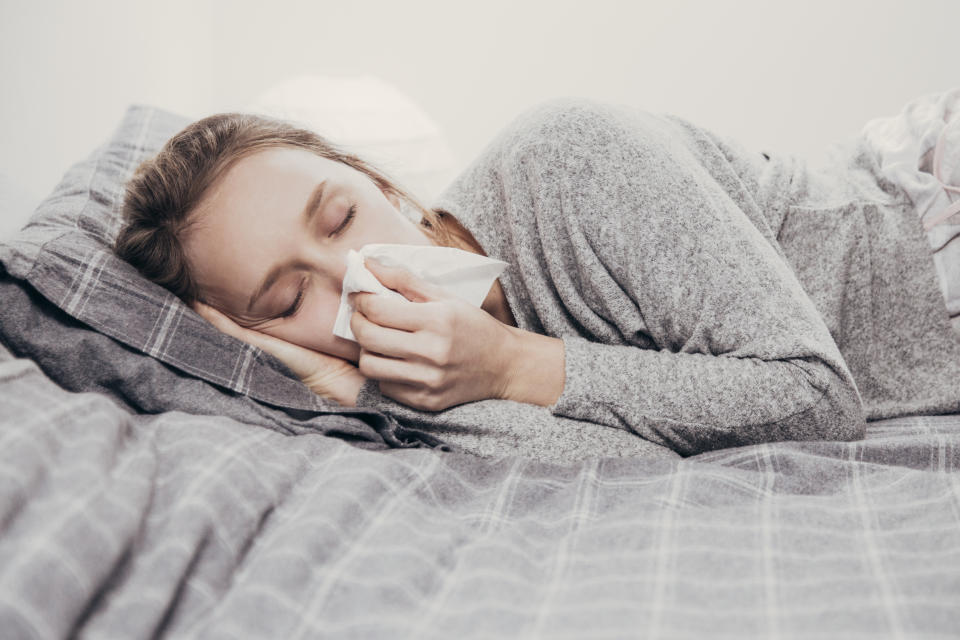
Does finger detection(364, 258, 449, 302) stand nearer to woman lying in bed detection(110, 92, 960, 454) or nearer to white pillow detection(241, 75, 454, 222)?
woman lying in bed detection(110, 92, 960, 454)

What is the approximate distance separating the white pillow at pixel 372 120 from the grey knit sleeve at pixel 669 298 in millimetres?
979

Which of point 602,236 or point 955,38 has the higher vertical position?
point 955,38

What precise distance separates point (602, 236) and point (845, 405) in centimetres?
35

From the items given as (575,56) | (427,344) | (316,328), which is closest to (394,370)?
(427,344)

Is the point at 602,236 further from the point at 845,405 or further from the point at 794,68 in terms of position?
the point at 794,68

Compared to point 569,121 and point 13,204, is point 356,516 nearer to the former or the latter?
point 569,121

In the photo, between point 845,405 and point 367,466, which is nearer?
point 367,466

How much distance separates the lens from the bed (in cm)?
53

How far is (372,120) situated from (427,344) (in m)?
1.33

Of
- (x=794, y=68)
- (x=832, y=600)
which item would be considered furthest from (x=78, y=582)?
(x=794, y=68)

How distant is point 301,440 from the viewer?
84 centimetres

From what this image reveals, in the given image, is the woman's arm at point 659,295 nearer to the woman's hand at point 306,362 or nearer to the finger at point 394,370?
the finger at point 394,370

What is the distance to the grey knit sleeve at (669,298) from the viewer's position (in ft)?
2.80

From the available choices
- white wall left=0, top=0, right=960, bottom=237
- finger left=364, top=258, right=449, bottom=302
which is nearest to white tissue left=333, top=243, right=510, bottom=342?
finger left=364, top=258, right=449, bottom=302
